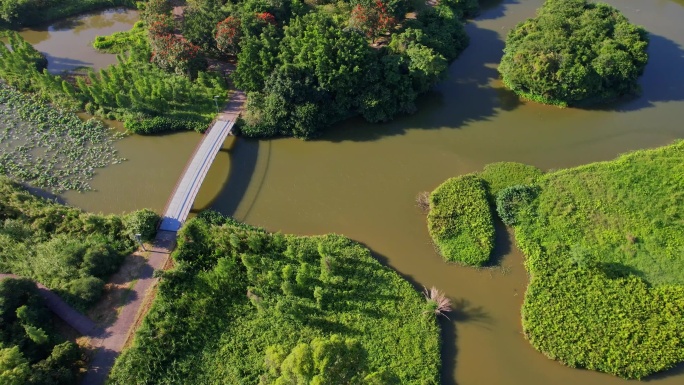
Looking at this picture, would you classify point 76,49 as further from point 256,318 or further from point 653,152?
point 653,152

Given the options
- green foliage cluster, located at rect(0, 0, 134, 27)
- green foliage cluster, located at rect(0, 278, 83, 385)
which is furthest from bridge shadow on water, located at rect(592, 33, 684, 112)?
green foliage cluster, located at rect(0, 0, 134, 27)

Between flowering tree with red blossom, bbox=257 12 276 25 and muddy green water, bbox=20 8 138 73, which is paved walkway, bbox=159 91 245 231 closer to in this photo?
flowering tree with red blossom, bbox=257 12 276 25

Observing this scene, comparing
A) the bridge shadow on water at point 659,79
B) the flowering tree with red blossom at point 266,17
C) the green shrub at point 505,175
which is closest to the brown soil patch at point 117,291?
the flowering tree with red blossom at point 266,17

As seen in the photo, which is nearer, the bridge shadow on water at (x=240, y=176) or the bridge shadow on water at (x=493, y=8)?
the bridge shadow on water at (x=240, y=176)

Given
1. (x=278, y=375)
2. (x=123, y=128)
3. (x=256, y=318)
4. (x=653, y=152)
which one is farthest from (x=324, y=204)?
(x=653, y=152)

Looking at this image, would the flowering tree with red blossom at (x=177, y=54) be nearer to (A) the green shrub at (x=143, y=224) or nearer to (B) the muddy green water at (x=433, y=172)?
(B) the muddy green water at (x=433, y=172)

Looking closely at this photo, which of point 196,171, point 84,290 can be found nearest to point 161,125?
point 196,171
